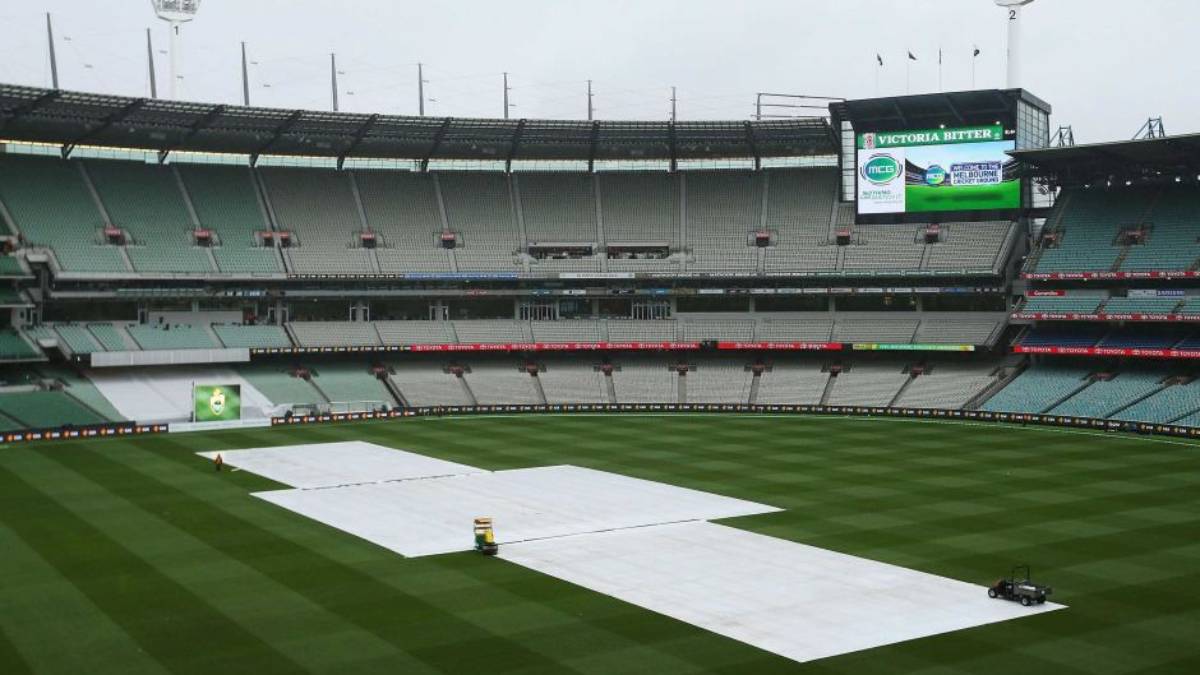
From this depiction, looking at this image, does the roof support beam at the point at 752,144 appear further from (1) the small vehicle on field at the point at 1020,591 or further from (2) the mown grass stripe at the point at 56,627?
(2) the mown grass stripe at the point at 56,627

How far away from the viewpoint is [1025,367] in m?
74.3

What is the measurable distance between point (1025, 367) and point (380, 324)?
45.3 metres

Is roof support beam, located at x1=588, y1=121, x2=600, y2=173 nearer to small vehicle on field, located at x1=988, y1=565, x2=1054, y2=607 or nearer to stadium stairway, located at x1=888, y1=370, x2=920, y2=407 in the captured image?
stadium stairway, located at x1=888, y1=370, x2=920, y2=407

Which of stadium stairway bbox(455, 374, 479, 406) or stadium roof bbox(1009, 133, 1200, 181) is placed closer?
stadium roof bbox(1009, 133, 1200, 181)

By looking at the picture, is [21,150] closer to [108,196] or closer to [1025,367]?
[108,196]

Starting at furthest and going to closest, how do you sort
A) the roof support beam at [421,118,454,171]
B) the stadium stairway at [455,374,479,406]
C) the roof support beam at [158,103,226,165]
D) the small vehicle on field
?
the stadium stairway at [455,374,479,406] → the roof support beam at [421,118,454,171] → the roof support beam at [158,103,226,165] → the small vehicle on field

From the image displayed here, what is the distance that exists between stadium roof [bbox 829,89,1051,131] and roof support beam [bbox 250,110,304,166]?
3601 centimetres

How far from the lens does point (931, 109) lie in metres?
76.6

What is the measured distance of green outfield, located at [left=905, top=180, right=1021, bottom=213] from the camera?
75.8 metres

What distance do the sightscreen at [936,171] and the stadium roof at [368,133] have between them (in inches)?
166

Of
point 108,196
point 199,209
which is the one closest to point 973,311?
point 199,209

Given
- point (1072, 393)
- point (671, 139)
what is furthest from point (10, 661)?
point (671, 139)

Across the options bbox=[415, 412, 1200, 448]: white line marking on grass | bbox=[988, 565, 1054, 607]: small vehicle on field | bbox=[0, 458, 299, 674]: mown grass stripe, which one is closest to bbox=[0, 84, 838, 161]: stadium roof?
bbox=[415, 412, 1200, 448]: white line marking on grass

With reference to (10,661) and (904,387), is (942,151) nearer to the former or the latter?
(904,387)
